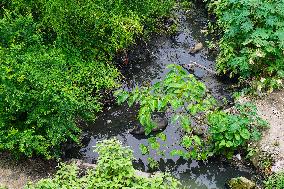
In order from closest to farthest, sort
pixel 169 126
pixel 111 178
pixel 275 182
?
pixel 111 178, pixel 275 182, pixel 169 126

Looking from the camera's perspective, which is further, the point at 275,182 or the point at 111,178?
the point at 275,182

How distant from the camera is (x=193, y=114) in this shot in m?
8.91

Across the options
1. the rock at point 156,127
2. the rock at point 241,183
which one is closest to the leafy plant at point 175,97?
the rock at point 241,183

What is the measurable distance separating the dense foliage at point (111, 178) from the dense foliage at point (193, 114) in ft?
6.88

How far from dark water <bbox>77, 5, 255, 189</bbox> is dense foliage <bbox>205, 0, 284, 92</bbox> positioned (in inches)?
33.5

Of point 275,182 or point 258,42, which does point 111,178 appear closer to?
point 275,182

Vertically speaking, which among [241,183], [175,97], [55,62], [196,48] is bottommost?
[241,183]

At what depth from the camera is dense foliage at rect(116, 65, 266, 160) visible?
8.50 m

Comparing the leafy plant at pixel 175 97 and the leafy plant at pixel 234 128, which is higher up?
the leafy plant at pixel 175 97

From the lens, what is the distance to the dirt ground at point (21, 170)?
26.8ft

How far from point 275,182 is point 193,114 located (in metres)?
2.05

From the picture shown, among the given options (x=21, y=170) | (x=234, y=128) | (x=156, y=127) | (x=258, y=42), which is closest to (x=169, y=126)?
(x=156, y=127)

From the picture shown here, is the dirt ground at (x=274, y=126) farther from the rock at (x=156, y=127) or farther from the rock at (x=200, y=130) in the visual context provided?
the rock at (x=156, y=127)

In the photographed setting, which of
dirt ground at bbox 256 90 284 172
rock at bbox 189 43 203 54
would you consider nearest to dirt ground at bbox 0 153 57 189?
dirt ground at bbox 256 90 284 172
